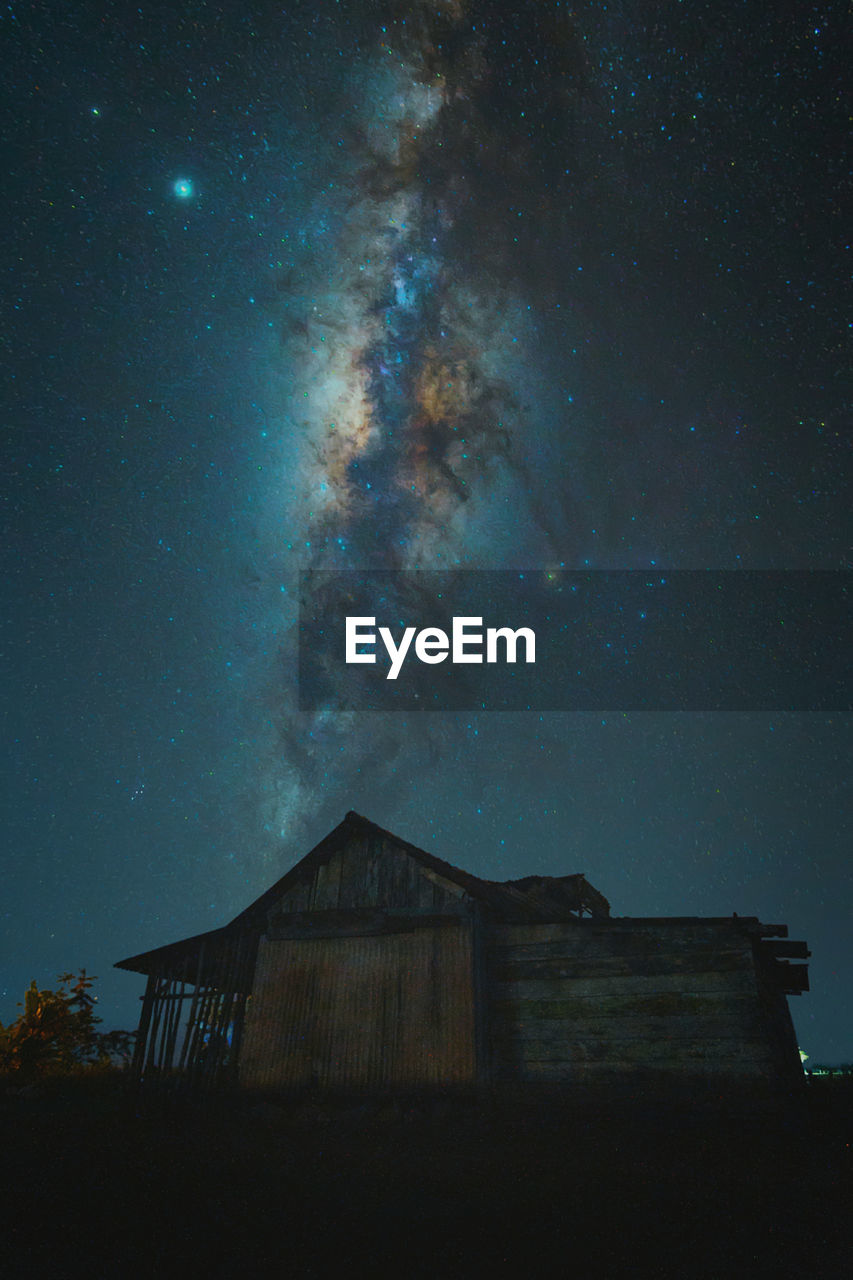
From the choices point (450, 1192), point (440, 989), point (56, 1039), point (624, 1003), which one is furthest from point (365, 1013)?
point (56, 1039)

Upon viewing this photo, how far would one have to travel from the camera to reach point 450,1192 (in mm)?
6934

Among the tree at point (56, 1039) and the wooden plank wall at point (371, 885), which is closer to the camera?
the wooden plank wall at point (371, 885)

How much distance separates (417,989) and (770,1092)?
6.05 metres

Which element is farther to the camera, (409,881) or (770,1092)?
(409,881)

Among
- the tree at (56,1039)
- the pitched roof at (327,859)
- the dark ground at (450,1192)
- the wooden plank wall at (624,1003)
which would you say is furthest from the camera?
the tree at (56,1039)

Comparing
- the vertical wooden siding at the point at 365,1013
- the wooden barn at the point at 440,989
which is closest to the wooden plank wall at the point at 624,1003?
the wooden barn at the point at 440,989

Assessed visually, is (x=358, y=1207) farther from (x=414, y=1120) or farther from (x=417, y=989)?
(x=417, y=989)

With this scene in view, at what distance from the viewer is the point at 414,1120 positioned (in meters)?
11.2

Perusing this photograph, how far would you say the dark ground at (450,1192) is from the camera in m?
5.22

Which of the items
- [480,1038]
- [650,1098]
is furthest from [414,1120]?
[650,1098]

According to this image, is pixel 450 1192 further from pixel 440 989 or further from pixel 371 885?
pixel 371 885

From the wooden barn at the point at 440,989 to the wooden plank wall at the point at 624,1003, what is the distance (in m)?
0.02

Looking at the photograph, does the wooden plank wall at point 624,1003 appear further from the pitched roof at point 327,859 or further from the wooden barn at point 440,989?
the pitched roof at point 327,859

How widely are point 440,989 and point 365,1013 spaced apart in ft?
5.48
